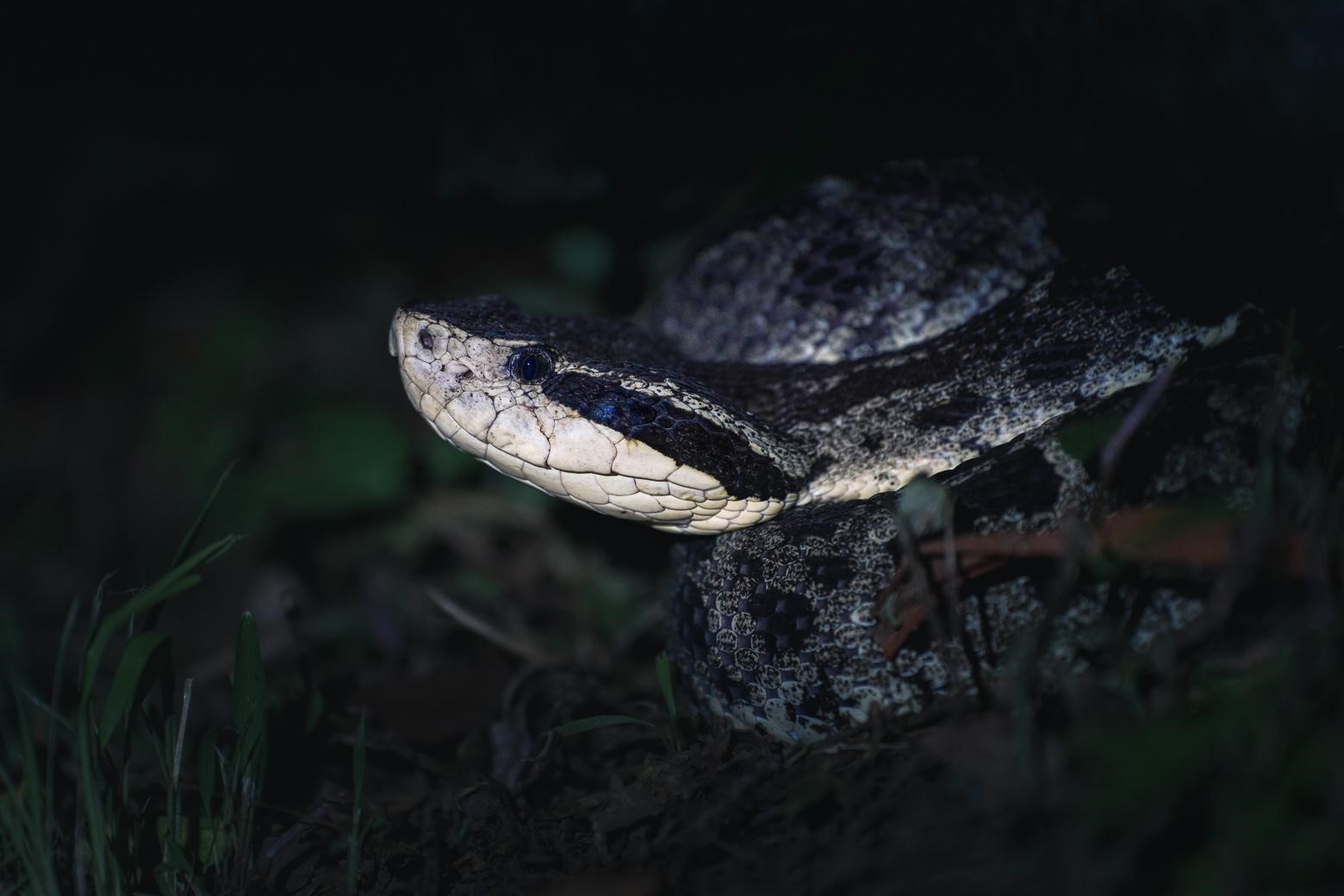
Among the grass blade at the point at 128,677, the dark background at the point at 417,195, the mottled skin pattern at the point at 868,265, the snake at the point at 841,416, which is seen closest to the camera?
the grass blade at the point at 128,677

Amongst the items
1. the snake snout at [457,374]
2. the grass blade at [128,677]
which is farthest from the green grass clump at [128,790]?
the snake snout at [457,374]

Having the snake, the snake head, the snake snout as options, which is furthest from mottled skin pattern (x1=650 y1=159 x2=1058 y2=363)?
the snake snout

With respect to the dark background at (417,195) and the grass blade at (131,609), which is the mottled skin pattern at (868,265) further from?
the grass blade at (131,609)

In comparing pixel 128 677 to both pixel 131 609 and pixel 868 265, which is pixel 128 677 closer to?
pixel 131 609

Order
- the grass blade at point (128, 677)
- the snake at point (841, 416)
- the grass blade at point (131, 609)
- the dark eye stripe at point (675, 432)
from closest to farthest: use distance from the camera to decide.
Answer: the grass blade at point (131, 609), the grass blade at point (128, 677), the snake at point (841, 416), the dark eye stripe at point (675, 432)

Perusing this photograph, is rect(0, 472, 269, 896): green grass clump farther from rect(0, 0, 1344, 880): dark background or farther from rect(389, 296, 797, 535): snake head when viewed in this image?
rect(389, 296, 797, 535): snake head

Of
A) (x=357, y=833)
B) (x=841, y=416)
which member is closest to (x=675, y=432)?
(x=841, y=416)
